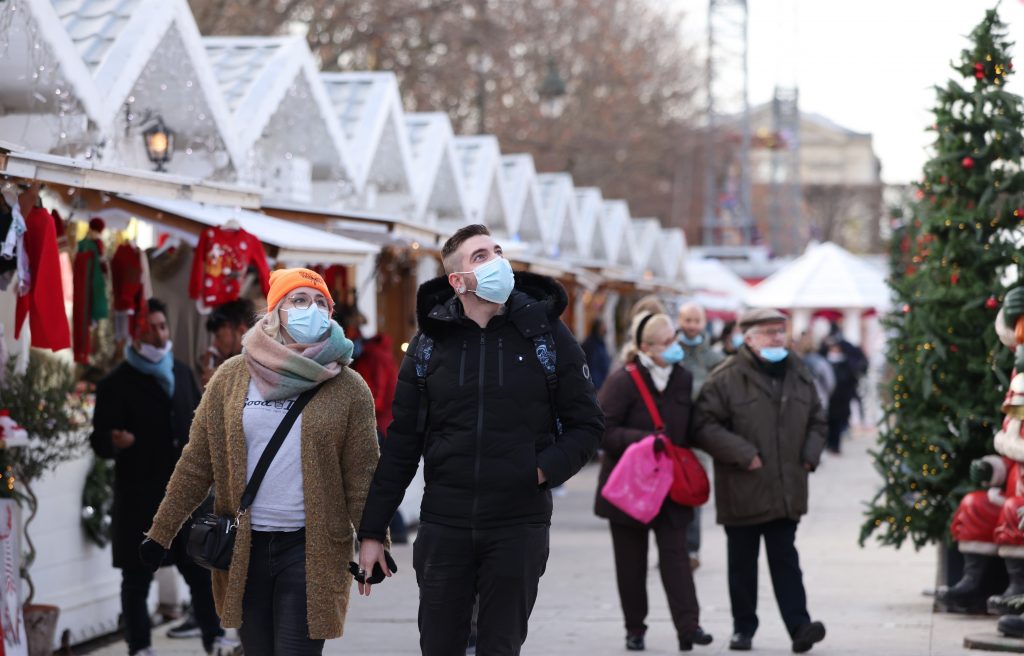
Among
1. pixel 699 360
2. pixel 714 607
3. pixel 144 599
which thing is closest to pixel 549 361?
pixel 144 599

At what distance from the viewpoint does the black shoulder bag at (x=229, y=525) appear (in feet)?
19.2

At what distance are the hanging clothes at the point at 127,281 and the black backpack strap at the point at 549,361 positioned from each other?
433 centimetres

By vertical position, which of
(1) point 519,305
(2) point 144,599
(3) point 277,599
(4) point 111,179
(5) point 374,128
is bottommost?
(2) point 144,599

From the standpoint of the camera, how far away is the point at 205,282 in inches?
374

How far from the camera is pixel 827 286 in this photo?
31.9 m

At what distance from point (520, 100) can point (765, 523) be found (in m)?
28.0

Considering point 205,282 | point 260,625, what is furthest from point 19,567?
point 260,625

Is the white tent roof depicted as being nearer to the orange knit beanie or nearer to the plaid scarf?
the orange knit beanie

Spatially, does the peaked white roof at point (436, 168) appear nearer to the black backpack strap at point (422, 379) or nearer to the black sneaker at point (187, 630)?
the black sneaker at point (187, 630)

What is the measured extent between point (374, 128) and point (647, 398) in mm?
6458

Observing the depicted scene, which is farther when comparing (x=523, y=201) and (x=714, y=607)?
(x=523, y=201)

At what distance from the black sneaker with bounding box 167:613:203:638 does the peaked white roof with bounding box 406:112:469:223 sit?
7.17 meters

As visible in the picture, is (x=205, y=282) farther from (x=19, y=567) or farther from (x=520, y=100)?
(x=520, y=100)

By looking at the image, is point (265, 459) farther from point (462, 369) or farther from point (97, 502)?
point (97, 502)
